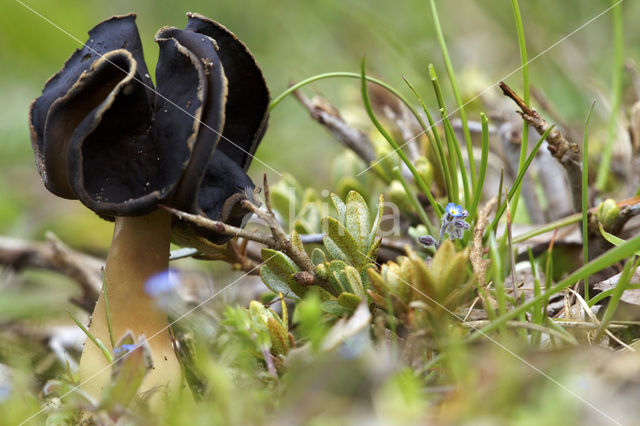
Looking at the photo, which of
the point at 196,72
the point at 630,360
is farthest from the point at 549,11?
the point at 630,360

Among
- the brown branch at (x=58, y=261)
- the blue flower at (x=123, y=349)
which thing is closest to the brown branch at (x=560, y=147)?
the blue flower at (x=123, y=349)

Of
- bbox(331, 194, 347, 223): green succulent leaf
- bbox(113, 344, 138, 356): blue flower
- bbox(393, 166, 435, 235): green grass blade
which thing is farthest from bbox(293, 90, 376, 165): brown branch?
bbox(113, 344, 138, 356): blue flower

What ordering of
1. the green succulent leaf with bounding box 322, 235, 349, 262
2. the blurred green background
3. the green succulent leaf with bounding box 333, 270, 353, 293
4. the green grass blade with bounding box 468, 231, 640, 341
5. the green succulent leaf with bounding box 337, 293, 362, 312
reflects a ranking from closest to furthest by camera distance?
the green grass blade with bounding box 468, 231, 640, 341
the green succulent leaf with bounding box 337, 293, 362, 312
the green succulent leaf with bounding box 333, 270, 353, 293
the green succulent leaf with bounding box 322, 235, 349, 262
the blurred green background

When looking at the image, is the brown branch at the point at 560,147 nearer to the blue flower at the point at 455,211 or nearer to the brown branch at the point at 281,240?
the blue flower at the point at 455,211

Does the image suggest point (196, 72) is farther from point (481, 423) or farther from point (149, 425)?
point (481, 423)

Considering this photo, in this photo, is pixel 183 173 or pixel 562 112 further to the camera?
pixel 562 112

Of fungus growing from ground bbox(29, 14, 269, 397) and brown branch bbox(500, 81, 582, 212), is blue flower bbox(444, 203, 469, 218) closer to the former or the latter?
brown branch bbox(500, 81, 582, 212)
